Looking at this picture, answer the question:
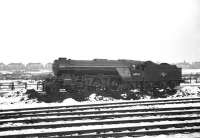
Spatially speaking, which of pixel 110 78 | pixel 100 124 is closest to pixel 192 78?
pixel 110 78

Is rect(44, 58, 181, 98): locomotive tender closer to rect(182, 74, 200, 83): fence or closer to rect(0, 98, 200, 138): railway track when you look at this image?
rect(182, 74, 200, 83): fence

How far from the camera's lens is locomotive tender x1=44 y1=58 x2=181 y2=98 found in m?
18.0

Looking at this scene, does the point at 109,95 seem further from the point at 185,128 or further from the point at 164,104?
the point at 185,128

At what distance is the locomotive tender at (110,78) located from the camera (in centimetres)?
1802

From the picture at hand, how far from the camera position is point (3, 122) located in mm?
8930

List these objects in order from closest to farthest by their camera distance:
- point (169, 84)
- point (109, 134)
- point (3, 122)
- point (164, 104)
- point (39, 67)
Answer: point (109, 134) → point (3, 122) → point (164, 104) → point (169, 84) → point (39, 67)

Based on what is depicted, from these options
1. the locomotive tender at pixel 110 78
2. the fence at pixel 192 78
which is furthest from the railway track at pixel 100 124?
the fence at pixel 192 78

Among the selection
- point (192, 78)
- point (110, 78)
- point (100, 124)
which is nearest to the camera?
point (100, 124)

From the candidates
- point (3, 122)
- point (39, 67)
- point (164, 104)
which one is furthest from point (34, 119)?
point (39, 67)

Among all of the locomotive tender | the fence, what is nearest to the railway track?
the locomotive tender

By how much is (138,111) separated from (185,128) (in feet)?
10.4

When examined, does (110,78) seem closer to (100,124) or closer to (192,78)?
(100,124)

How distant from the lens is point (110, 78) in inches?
766

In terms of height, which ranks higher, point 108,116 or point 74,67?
point 74,67
